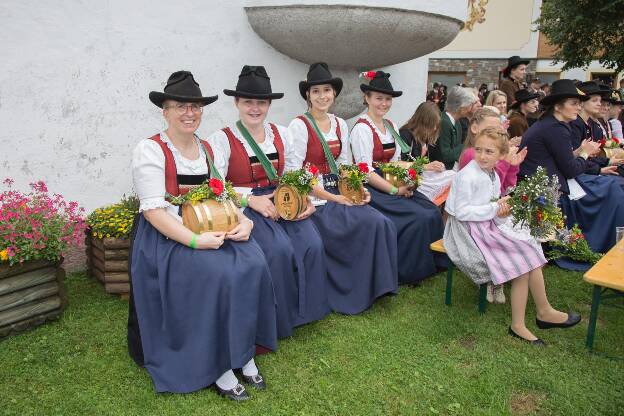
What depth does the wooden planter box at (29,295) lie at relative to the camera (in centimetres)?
Answer: 352

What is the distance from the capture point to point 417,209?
4.72 metres

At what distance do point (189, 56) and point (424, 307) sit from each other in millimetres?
3160

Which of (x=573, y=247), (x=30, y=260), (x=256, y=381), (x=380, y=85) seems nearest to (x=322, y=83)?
(x=380, y=85)

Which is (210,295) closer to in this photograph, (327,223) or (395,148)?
(327,223)

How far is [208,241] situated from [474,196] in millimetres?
2040

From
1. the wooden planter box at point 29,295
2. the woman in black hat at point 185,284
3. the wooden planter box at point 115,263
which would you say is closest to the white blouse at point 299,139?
the woman in black hat at point 185,284

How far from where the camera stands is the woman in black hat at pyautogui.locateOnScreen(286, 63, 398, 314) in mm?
4137

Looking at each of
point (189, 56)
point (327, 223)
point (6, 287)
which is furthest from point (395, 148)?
point (6, 287)

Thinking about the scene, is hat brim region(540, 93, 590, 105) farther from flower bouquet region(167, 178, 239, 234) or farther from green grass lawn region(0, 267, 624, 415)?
flower bouquet region(167, 178, 239, 234)

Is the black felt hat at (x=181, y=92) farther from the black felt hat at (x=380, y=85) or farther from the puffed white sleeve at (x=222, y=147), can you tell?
the black felt hat at (x=380, y=85)

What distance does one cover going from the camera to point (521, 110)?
6.62 meters

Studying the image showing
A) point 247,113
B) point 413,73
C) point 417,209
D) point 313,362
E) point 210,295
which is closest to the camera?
point 210,295

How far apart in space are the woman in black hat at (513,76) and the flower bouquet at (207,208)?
5.62 metres

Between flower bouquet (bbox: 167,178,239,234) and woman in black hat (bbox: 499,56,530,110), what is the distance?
5624 mm
